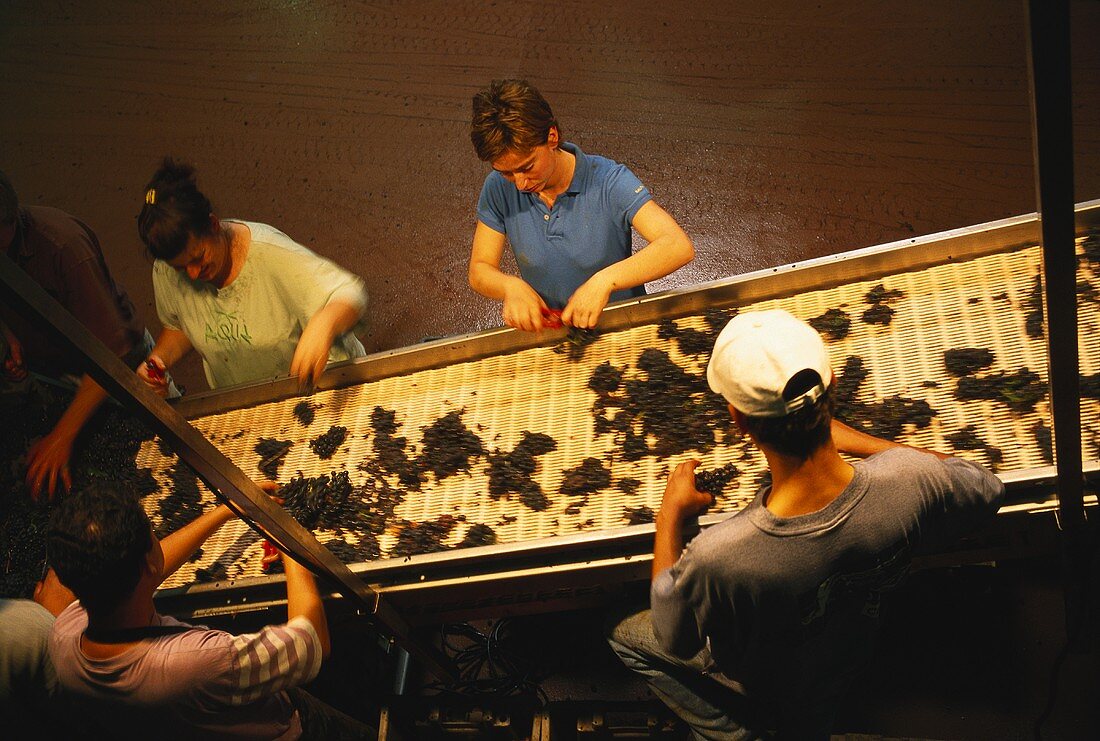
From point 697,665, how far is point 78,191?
18.3ft

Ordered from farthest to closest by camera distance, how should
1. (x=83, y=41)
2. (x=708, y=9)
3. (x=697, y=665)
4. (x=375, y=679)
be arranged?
1. (x=83, y=41)
2. (x=708, y=9)
3. (x=375, y=679)
4. (x=697, y=665)

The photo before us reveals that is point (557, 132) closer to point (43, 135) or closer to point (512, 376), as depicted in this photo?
point (512, 376)

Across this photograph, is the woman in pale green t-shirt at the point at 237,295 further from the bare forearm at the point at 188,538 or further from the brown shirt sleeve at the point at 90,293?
the bare forearm at the point at 188,538

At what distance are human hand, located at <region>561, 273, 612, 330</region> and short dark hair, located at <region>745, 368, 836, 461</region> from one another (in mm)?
1058

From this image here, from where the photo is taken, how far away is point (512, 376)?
2.74 meters

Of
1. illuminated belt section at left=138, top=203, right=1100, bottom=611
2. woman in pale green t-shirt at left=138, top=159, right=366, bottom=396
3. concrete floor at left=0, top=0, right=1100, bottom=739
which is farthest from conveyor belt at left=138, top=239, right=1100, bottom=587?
concrete floor at left=0, top=0, right=1100, bottom=739

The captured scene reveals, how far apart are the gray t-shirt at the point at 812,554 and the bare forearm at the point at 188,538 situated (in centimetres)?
134

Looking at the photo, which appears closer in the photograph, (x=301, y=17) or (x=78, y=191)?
(x=78, y=191)

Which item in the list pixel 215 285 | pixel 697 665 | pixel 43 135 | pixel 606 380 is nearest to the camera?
pixel 697 665

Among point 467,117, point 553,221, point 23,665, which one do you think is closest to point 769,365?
point 553,221

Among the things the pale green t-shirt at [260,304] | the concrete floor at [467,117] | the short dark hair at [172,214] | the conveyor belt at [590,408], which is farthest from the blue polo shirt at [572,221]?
the concrete floor at [467,117]

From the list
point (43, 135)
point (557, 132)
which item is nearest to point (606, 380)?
point (557, 132)

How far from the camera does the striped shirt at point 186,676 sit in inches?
76.7

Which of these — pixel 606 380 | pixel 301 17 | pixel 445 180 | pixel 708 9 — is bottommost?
pixel 606 380
